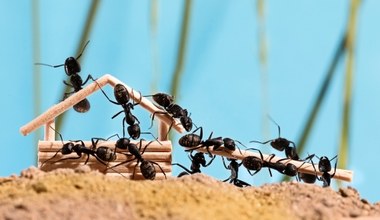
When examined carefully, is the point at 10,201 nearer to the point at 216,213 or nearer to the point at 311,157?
the point at 216,213

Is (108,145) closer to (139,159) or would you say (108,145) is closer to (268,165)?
(139,159)

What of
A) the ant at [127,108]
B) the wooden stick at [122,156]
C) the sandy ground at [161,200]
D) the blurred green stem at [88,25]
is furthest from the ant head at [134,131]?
the blurred green stem at [88,25]

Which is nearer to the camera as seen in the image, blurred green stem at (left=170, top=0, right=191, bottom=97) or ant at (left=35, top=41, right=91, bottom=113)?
ant at (left=35, top=41, right=91, bottom=113)

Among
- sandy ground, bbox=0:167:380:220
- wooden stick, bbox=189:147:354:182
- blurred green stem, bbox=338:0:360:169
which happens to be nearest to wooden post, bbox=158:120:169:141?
wooden stick, bbox=189:147:354:182

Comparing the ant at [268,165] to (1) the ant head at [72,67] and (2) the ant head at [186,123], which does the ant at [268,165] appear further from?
(1) the ant head at [72,67]

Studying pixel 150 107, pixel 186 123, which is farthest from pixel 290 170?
pixel 150 107

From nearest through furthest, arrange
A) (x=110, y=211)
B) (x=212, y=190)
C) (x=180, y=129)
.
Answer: (x=110, y=211) < (x=212, y=190) < (x=180, y=129)

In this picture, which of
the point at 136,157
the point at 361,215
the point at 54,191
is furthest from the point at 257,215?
the point at 136,157

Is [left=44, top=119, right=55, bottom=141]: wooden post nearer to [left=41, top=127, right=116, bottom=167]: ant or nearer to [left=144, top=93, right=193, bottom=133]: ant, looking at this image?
[left=41, top=127, right=116, bottom=167]: ant
